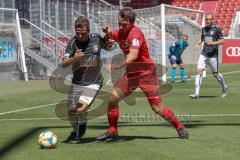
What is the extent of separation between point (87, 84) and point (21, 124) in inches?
102

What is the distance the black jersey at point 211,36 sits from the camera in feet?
47.6

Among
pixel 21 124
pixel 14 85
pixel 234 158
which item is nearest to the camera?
pixel 234 158

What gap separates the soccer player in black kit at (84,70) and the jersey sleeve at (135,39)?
60cm

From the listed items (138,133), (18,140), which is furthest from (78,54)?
(138,133)

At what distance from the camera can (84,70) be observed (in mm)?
7992

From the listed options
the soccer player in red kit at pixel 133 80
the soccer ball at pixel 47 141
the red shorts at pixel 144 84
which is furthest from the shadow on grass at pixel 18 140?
the red shorts at pixel 144 84

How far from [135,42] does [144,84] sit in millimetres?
716

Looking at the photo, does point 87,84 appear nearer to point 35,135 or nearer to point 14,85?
point 35,135

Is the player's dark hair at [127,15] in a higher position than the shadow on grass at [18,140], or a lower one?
higher

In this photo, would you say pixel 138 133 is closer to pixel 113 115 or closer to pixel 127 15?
pixel 113 115

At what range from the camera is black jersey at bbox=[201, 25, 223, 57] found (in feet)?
47.6

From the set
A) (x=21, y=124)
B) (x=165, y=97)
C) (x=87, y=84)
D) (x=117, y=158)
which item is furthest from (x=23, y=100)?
(x=117, y=158)

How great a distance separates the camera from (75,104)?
8047mm

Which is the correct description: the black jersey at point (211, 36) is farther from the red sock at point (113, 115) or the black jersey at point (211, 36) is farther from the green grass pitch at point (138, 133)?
Answer: the red sock at point (113, 115)
